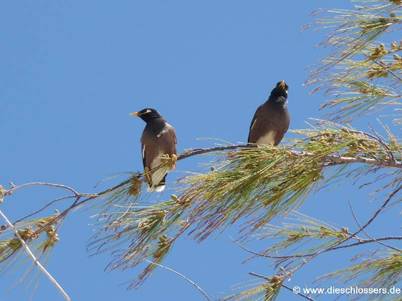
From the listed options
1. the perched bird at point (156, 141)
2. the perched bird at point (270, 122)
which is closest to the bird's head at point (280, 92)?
the perched bird at point (270, 122)

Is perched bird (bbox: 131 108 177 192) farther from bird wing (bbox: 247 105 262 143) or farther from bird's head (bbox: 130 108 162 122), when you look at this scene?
bird wing (bbox: 247 105 262 143)

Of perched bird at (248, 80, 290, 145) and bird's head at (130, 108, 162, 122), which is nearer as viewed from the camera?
perched bird at (248, 80, 290, 145)

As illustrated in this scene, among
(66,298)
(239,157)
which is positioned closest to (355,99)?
(239,157)

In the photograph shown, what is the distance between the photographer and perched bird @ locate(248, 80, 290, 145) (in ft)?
13.8

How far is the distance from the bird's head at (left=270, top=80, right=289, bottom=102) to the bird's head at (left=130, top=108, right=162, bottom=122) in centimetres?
63

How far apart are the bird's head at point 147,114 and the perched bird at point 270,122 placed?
0.54m

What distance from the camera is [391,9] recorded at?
6.45ft

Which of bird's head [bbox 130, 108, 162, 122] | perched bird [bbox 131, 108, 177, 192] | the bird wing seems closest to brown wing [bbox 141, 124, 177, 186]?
perched bird [bbox 131, 108, 177, 192]

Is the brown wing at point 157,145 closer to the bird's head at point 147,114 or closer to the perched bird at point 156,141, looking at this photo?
the perched bird at point 156,141

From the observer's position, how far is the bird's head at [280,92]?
436cm

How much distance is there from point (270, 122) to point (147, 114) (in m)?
0.73

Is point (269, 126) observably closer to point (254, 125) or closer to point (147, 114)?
point (254, 125)

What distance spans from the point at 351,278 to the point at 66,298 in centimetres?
85

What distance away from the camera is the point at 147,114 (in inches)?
177
